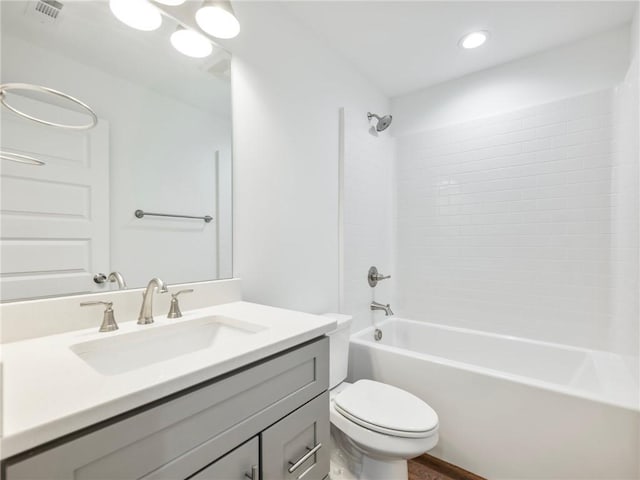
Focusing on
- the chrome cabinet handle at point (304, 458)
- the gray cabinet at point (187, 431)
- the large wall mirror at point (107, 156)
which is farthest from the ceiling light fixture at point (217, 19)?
the chrome cabinet handle at point (304, 458)

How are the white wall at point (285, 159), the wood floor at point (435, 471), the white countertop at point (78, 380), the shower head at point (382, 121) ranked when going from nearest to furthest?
1. the white countertop at point (78, 380)
2. the white wall at point (285, 159)
3. the wood floor at point (435, 471)
4. the shower head at point (382, 121)

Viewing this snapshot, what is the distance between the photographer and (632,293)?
1561mm

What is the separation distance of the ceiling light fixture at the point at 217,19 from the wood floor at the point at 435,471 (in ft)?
7.50

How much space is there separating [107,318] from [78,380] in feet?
1.23

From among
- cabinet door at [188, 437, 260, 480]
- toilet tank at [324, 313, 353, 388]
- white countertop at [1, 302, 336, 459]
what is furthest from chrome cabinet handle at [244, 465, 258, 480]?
toilet tank at [324, 313, 353, 388]

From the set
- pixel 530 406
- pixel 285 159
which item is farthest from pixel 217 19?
pixel 530 406

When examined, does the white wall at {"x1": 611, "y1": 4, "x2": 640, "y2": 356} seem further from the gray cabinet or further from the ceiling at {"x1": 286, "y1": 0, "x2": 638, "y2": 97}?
the gray cabinet

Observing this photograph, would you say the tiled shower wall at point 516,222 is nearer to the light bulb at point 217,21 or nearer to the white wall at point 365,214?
the white wall at point 365,214

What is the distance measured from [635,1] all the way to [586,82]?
0.42 metres

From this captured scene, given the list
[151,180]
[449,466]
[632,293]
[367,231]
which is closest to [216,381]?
[151,180]

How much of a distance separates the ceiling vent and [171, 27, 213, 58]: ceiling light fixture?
36cm

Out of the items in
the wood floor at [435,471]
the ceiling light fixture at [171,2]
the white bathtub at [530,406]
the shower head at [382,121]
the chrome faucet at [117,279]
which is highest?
the shower head at [382,121]

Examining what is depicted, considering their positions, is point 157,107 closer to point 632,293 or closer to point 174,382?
point 174,382

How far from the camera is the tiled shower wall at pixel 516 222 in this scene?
190cm
